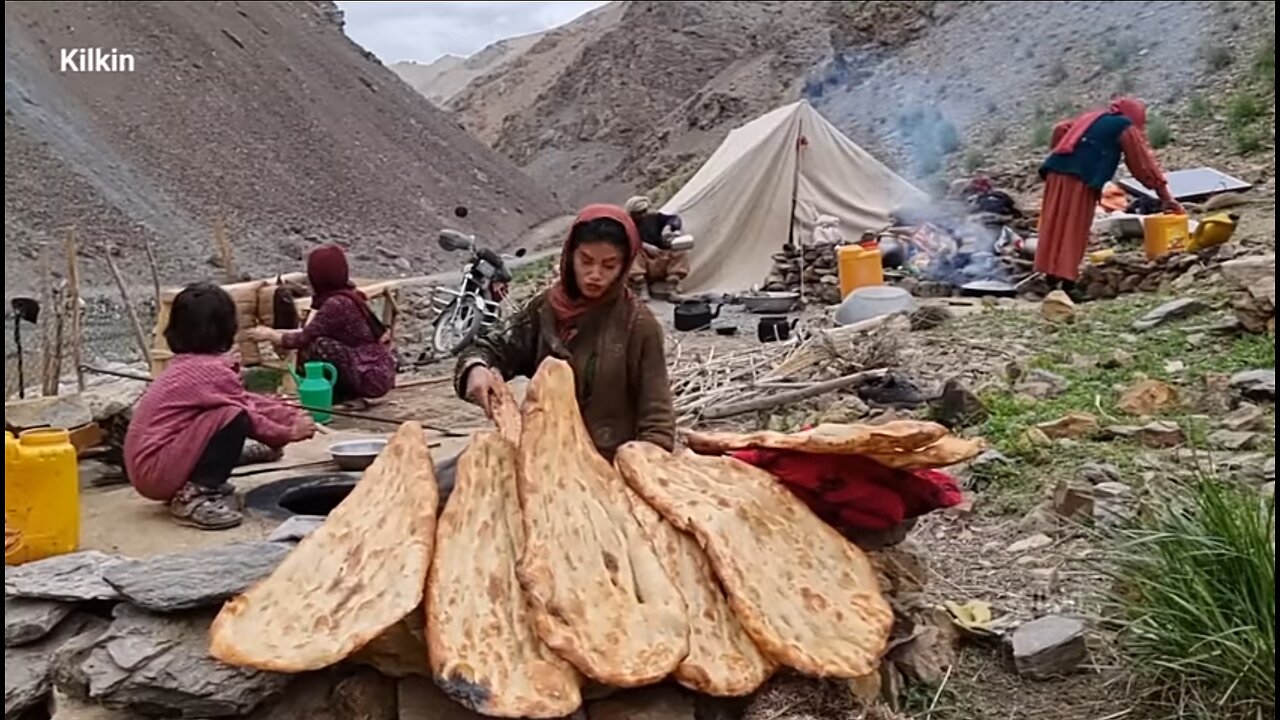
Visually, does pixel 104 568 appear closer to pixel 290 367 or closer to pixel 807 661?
pixel 807 661

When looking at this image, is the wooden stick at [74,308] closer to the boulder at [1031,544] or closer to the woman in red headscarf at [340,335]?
the woman in red headscarf at [340,335]

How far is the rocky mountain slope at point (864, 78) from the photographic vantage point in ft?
57.7

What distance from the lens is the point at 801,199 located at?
11.2 m

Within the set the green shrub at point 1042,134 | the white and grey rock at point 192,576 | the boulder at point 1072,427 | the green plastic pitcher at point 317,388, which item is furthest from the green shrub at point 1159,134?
the white and grey rock at point 192,576

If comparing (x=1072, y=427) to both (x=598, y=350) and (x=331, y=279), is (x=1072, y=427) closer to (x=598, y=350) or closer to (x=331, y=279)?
(x=598, y=350)

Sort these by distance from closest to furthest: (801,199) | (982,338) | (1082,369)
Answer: (1082,369) < (982,338) < (801,199)

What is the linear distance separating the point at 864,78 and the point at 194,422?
23.0m

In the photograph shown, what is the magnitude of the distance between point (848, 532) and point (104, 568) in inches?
59.8

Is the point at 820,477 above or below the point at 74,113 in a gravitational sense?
below

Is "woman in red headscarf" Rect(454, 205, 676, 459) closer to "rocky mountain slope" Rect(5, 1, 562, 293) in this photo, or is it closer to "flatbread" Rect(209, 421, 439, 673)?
"flatbread" Rect(209, 421, 439, 673)

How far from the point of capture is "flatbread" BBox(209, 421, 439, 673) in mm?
2039

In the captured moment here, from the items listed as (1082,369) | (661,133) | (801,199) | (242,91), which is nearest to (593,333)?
(1082,369)

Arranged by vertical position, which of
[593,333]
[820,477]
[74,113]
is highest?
[74,113]

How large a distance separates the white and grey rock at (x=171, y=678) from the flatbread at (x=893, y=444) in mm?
1062
